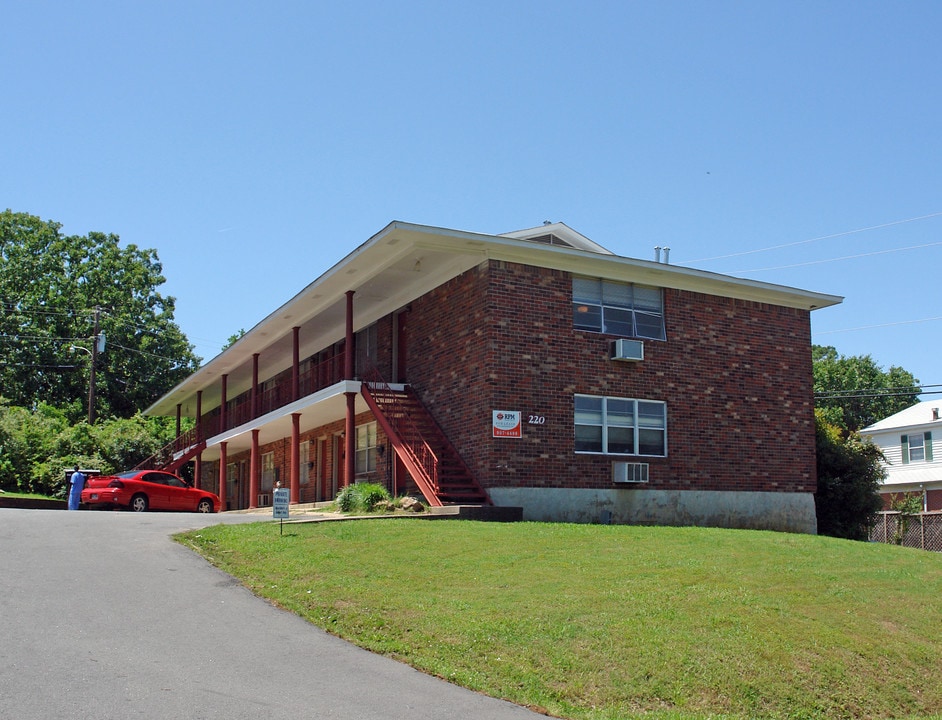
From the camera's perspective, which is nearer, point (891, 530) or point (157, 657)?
point (157, 657)

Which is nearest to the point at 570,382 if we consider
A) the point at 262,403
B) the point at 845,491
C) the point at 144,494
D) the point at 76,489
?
the point at 845,491

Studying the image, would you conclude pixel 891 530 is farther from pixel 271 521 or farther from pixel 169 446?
pixel 169 446

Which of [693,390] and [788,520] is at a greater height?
[693,390]

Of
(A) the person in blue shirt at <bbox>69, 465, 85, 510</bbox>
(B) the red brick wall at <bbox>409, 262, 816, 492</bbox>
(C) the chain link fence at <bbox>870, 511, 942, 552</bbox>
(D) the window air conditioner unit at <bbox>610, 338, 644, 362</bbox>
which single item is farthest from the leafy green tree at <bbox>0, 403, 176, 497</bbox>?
(C) the chain link fence at <bbox>870, 511, 942, 552</bbox>

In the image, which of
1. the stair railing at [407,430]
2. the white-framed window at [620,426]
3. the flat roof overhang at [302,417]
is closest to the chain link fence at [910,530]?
the white-framed window at [620,426]

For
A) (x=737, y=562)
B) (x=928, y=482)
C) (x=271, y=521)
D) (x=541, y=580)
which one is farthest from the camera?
(x=928, y=482)

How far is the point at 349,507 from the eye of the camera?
68.6 ft

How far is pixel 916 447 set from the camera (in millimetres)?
49625

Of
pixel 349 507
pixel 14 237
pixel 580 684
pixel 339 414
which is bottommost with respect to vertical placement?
pixel 580 684

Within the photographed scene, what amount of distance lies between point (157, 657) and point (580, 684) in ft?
12.8

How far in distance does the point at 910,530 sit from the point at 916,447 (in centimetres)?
2235

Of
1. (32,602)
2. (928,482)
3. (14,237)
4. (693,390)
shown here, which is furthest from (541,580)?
(14,237)

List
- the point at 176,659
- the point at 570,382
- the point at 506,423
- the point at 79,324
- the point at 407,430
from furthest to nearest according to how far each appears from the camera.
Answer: the point at 79,324 → the point at 407,430 → the point at 570,382 → the point at 506,423 → the point at 176,659

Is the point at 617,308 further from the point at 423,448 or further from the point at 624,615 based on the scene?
the point at 624,615
